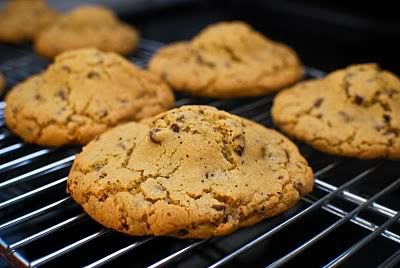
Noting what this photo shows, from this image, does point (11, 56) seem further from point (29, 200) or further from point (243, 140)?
point (243, 140)

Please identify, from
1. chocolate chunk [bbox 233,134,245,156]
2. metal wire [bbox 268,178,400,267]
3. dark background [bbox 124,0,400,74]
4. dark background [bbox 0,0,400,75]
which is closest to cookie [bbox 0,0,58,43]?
dark background [bbox 0,0,400,75]

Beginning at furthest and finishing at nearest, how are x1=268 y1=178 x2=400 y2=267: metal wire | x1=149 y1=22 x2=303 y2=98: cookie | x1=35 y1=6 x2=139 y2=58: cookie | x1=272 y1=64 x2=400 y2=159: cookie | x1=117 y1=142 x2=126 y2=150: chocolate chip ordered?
x1=35 y1=6 x2=139 y2=58: cookie, x1=149 y1=22 x2=303 y2=98: cookie, x1=272 y1=64 x2=400 y2=159: cookie, x1=117 y1=142 x2=126 y2=150: chocolate chip, x1=268 y1=178 x2=400 y2=267: metal wire

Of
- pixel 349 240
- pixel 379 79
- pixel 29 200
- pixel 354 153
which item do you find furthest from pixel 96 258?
pixel 379 79

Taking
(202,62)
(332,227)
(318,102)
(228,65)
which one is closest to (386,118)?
(318,102)

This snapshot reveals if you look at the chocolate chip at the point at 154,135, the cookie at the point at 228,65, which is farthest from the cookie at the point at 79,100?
the chocolate chip at the point at 154,135

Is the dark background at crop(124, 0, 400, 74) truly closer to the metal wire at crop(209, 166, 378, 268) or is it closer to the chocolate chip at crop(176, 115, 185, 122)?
the metal wire at crop(209, 166, 378, 268)

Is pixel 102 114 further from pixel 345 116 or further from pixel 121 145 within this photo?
pixel 345 116

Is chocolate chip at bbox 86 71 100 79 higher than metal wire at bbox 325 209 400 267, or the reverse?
chocolate chip at bbox 86 71 100 79

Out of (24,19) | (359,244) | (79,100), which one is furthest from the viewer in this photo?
(24,19)
